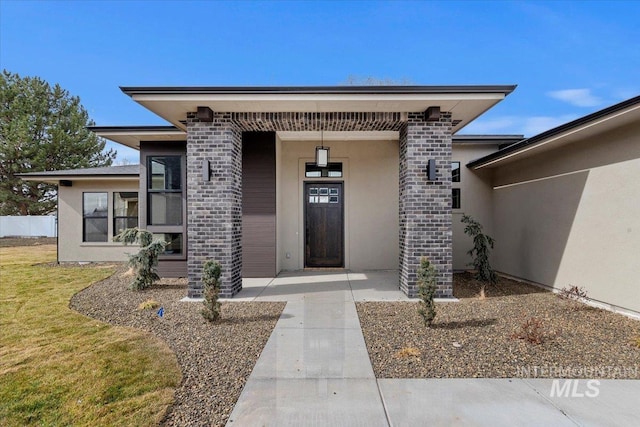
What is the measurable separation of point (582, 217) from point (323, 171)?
5.58 metres

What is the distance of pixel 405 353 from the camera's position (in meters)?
3.35

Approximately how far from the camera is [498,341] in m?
3.69

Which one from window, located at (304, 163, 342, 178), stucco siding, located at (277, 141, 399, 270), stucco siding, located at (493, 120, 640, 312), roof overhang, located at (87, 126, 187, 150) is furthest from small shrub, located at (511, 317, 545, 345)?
roof overhang, located at (87, 126, 187, 150)

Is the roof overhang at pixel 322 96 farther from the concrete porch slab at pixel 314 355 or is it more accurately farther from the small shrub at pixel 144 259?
the concrete porch slab at pixel 314 355

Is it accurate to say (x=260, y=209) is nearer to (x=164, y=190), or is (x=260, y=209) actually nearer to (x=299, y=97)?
(x=164, y=190)

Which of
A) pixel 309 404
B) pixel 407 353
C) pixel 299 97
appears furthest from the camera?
pixel 299 97

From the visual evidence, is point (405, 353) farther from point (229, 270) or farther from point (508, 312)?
point (229, 270)

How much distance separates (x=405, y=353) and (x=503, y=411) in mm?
1071

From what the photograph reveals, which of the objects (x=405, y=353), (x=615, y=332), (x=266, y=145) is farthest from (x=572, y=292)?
(x=266, y=145)

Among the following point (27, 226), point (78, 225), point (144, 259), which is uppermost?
point (78, 225)

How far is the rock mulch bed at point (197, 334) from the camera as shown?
8.20ft

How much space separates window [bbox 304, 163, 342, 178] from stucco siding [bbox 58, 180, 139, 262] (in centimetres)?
580

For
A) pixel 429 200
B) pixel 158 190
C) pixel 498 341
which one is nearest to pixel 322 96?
pixel 429 200

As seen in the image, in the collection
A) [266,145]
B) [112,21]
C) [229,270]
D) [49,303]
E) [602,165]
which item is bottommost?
[49,303]
